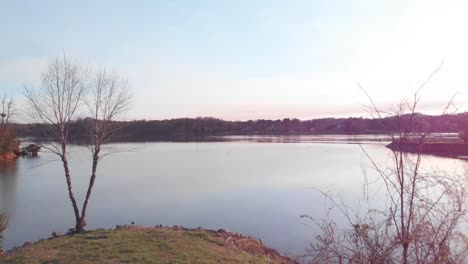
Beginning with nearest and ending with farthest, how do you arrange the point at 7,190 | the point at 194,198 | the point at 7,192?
the point at 194,198, the point at 7,192, the point at 7,190

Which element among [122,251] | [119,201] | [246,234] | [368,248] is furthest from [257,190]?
[368,248]

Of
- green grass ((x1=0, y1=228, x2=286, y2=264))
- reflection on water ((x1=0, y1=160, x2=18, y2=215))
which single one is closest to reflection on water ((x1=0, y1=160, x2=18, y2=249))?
reflection on water ((x1=0, y1=160, x2=18, y2=215))

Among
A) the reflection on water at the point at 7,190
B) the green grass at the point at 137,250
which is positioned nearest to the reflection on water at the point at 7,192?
the reflection on water at the point at 7,190

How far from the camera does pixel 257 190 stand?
2089cm

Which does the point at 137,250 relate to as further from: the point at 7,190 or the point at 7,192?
the point at 7,190

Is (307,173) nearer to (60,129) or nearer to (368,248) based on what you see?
(60,129)

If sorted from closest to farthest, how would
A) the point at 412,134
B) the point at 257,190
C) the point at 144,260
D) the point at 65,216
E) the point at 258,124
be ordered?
1. the point at 412,134
2. the point at 144,260
3. the point at 65,216
4. the point at 257,190
5. the point at 258,124

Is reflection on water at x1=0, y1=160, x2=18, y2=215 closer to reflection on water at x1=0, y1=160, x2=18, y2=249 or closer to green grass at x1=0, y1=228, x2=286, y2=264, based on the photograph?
reflection on water at x1=0, y1=160, x2=18, y2=249

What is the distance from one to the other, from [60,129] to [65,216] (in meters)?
5.26

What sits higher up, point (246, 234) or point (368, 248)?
point (368, 248)

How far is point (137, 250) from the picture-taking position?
834 centimetres

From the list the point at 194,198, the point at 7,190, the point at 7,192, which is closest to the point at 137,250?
the point at 194,198

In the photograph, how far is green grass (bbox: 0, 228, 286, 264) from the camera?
777cm

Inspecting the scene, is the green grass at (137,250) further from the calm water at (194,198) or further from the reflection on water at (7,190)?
the reflection on water at (7,190)
